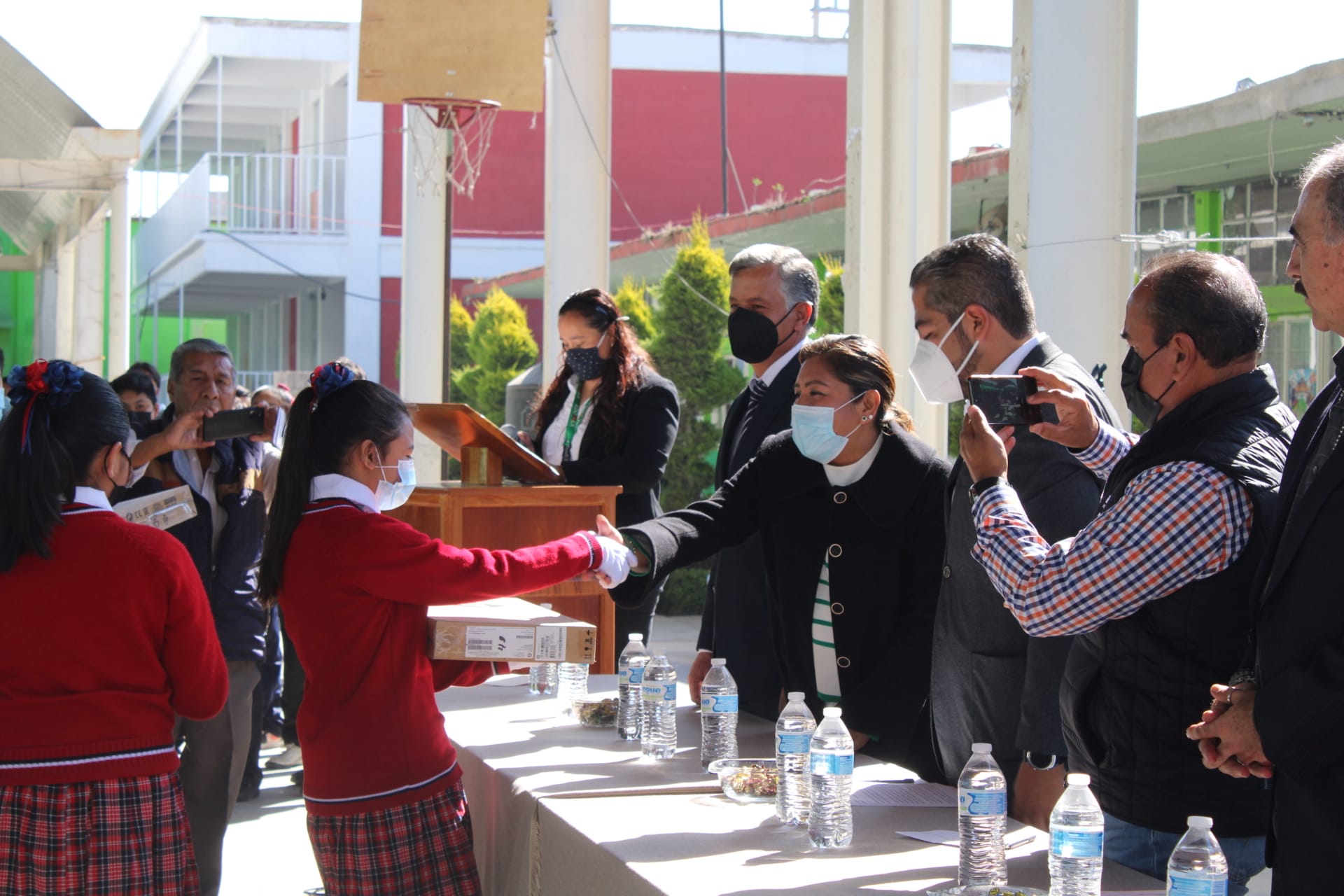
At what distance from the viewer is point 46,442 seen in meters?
2.90

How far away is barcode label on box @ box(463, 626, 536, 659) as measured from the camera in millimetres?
2961

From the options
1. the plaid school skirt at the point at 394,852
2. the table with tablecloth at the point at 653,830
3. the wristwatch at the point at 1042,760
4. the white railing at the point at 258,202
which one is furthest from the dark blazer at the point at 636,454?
the white railing at the point at 258,202

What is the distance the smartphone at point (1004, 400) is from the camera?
2.56 metres

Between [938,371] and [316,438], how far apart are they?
141cm

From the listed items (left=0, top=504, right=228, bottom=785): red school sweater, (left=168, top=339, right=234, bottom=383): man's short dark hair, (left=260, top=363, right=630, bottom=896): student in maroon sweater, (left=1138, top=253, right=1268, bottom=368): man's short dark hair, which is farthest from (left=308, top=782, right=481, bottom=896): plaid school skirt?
(left=168, top=339, right=234, bottom=383): man's short dark hair

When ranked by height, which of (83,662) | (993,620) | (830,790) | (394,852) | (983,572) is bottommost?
(394,852)

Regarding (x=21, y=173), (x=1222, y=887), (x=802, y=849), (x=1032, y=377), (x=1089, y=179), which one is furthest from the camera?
(x=21, y=173)

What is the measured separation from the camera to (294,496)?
3.02 m

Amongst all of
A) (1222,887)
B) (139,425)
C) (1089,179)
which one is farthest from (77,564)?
(1089,179)

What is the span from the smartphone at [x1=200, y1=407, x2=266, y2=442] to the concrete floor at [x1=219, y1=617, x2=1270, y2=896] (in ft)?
4.27

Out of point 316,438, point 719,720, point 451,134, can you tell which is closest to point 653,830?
point 719,720

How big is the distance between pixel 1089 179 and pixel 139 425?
3731 millimetres

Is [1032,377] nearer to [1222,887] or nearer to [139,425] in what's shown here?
[1222,887]

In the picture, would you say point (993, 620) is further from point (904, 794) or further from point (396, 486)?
point (396, 486)
